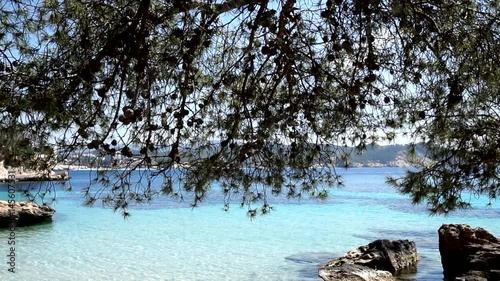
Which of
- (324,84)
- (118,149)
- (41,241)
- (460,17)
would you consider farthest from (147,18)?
(41,241)

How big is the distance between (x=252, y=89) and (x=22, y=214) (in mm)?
12075

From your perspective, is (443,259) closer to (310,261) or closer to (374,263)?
(374,263)

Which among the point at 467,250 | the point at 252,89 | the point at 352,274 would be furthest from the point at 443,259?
the point at 252,89

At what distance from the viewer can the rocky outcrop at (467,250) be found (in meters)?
6.70

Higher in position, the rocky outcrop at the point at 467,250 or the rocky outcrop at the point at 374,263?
the rocky outcrop at the point at 467,250

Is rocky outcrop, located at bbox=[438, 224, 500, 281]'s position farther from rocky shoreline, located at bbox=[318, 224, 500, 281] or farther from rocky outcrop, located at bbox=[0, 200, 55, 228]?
rocky outcrop, located at bbox=[0, 200, 55, 228]

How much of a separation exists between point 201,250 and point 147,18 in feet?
29.8

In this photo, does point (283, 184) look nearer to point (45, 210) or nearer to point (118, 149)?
point (118, 149)

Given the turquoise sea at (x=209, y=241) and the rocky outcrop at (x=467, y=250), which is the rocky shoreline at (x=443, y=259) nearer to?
the rocky outcrop at (x=467, y=250)

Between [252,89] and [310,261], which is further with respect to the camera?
[310,261]

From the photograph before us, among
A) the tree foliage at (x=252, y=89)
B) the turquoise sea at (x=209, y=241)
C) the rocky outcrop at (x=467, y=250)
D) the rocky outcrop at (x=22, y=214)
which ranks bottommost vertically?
the turquoise sea at (x=209, y=241)

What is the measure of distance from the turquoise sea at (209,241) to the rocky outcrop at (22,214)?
11.6 inches

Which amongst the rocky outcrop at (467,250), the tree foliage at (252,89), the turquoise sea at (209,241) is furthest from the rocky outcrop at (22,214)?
the tree foliage at (252,89)

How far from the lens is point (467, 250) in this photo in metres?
7.59
